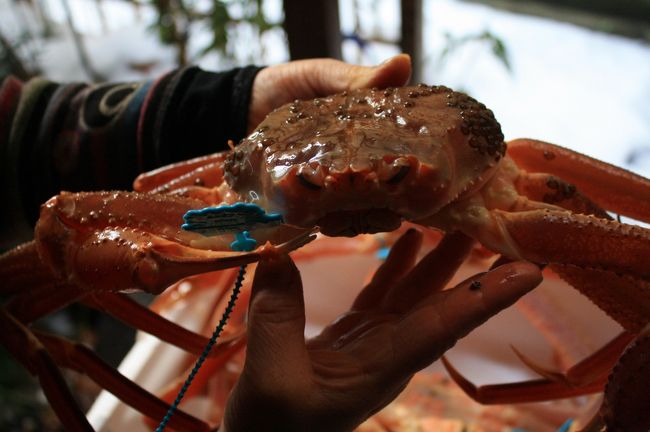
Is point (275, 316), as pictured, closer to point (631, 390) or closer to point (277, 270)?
point (277, 270)

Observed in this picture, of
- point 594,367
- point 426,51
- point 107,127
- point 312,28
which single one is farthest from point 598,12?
point 107,127

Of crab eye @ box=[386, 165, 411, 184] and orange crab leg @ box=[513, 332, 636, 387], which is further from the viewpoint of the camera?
orange crab leg @ box=[513, 332, 636, 387]

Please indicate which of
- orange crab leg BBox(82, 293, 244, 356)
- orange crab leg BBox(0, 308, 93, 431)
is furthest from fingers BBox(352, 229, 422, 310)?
orange crab leg BBox(0, 308, 93, 431)

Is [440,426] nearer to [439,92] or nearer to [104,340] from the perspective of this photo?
[439,92]

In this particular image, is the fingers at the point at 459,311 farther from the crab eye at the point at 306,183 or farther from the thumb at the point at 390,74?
the thumb at the point at 390,74

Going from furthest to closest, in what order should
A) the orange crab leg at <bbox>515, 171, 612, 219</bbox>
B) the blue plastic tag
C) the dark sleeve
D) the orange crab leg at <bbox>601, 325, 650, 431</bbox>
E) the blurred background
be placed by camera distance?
the blurred background → the dark sleeve → the orange crab leg at <bbox>515, 171, 612, 219</bbox> → the orange crab leg at <bbox>601, 325, 650, 431</bbox> → the blue plastic tag

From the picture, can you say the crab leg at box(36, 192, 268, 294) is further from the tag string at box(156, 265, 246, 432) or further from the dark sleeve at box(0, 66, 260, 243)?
the dark sleeve at box(0, 66, 260, 243)
